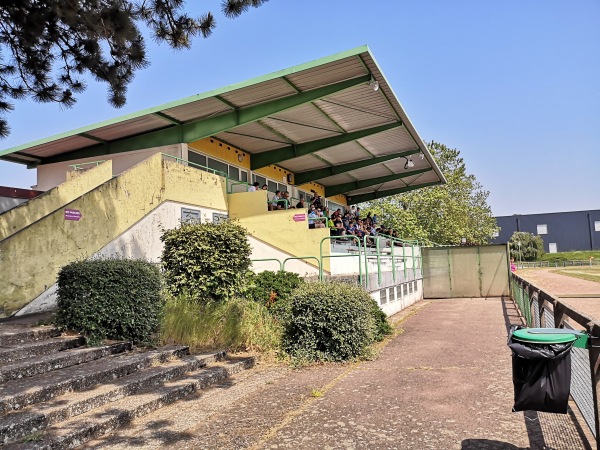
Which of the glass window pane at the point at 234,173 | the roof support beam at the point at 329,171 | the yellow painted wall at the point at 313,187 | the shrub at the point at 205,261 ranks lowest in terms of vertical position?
the shrub at the point at 205,261

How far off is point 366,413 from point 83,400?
10.3ft

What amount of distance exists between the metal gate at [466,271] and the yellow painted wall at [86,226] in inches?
548

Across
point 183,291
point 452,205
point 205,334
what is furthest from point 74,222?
point 452,205

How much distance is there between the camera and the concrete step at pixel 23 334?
270 inches

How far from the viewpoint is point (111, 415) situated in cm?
529

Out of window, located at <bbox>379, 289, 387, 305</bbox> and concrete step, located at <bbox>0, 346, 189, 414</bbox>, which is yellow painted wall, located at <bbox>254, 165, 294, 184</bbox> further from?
concrete step, located at <bbox>0, 346, 189, 414</bbox>

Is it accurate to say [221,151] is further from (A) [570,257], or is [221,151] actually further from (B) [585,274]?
(A) [570,257]

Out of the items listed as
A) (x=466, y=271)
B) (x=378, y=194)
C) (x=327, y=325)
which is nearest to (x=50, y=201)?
(x=327, y=325)

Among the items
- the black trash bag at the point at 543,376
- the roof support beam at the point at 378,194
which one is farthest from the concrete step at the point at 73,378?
the roof support beam at the point at 378,194

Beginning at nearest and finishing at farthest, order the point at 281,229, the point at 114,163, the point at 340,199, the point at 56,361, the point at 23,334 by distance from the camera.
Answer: the point at 56,361, the point at 23,334, the point at 281,229, the point at 114,163, the point at 340,199

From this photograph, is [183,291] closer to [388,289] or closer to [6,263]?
[6,263]

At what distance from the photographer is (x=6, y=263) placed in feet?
28.3

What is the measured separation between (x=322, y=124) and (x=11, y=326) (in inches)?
510

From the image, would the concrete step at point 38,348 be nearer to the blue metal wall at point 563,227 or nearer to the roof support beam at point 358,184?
the roof support beam at point 358,184
